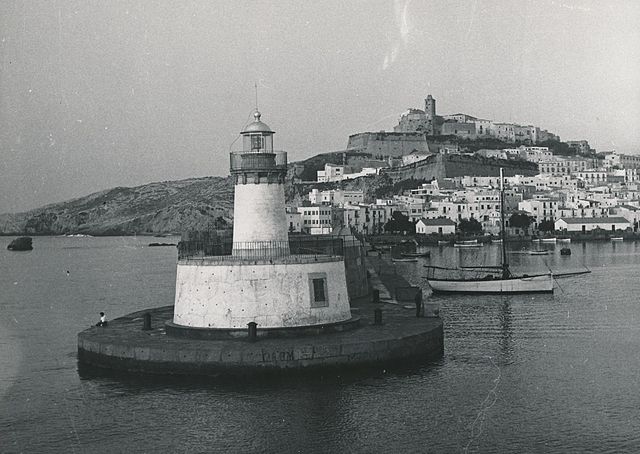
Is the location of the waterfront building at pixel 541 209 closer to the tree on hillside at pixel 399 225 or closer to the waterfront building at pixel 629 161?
the tree on hillside at pixel 399 225

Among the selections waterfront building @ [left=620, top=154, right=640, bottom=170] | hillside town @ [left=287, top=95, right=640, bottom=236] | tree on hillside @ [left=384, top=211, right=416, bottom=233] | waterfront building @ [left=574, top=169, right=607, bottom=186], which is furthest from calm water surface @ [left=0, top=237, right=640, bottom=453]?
waterfront building @ [left=620, top=154, right=640, bottom=170]

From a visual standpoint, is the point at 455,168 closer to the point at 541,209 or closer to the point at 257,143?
the point at 541,209

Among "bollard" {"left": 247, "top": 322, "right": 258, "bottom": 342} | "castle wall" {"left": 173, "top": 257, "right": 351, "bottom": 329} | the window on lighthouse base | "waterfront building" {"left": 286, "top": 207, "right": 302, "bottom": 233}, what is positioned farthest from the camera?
"waterfront building" {"left": 286, "top": 207, "right": 302, "bottom": 233}

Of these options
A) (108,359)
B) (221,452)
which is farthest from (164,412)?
(108,359)

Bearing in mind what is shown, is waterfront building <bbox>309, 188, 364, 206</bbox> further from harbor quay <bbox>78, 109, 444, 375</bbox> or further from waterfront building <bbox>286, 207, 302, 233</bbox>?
harbor quay <bbox>78, 109, 444, 375</bbox>

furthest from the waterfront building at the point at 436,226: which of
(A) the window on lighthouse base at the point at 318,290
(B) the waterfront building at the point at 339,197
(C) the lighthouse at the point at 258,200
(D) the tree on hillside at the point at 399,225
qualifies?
(A) the window on lighthouse base at the point at 318,290

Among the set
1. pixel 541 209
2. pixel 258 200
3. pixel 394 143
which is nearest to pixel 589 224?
pixel 541 209

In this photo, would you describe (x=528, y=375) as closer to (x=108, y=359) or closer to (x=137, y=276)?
(x=108, y=359)
